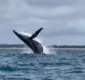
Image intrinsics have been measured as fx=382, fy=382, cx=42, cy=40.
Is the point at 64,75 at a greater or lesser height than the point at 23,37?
greater

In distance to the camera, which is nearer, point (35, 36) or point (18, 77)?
point (18, 77)

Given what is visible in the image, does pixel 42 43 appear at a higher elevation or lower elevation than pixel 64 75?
lower

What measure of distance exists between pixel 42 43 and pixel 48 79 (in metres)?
28.2

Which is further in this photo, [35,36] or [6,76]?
[35,36]

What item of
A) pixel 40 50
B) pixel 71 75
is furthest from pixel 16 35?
pixel 71 75

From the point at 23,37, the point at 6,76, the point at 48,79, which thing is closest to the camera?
the point at 48,79

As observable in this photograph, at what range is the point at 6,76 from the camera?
25.0 metres

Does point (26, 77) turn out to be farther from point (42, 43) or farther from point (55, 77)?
point (42, 43)

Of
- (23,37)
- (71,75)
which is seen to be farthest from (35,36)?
(71,75)

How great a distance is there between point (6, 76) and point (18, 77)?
1077mm

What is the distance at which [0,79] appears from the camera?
2345 centimetres

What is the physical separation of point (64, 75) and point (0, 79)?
14.8 ft

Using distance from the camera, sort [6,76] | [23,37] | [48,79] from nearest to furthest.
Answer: [48,79], [6,76], [23,37]

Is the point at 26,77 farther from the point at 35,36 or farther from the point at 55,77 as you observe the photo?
the point at 35,36
